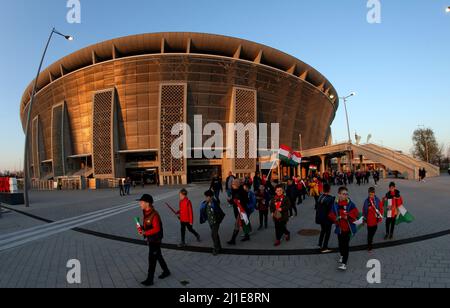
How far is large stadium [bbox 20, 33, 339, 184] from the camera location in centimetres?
3894

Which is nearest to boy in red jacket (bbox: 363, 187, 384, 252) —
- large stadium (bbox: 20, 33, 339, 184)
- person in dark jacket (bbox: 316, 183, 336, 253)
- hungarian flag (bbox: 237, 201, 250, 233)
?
person in dark jacket (bbox: 316, 183, 336, 253)

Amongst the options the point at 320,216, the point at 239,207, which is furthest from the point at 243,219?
the point at 320,216

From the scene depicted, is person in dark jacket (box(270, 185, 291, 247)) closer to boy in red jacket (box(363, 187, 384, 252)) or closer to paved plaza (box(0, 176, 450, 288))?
paved plaza (box(0, 176, 450, 288))

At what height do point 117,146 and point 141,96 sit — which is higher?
point 141,96

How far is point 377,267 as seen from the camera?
4.68 meters

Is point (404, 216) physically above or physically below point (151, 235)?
below

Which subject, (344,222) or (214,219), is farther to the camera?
(214,219)

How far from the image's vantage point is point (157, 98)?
131ft

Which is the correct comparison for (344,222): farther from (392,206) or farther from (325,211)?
(392,206)

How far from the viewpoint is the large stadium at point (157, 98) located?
38.9m
